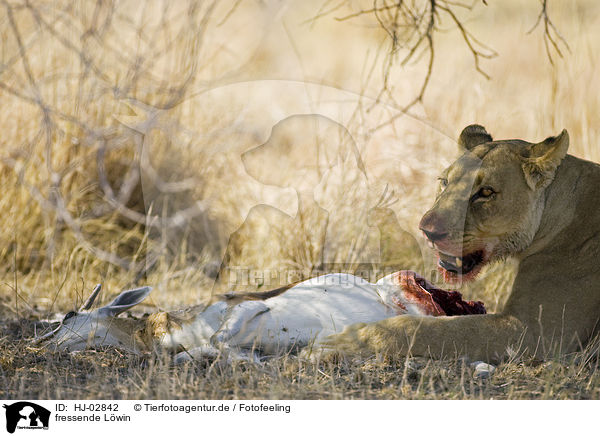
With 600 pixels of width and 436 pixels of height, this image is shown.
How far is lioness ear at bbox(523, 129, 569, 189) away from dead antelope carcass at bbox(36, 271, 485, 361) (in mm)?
728

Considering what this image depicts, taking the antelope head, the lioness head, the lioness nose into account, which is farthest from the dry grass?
the lioness nose

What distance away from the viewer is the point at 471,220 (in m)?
3.73

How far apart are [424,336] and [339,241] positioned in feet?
6.06

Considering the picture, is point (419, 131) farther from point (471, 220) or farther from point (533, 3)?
point (533, 3)

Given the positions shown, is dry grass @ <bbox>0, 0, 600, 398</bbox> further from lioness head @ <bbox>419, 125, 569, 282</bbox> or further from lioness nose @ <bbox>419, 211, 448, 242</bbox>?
lioness nose @ <bbox>419, 211, 448, 242</bbox>

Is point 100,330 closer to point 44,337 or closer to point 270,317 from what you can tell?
point 44,337

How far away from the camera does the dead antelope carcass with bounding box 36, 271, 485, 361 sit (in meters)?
3.80

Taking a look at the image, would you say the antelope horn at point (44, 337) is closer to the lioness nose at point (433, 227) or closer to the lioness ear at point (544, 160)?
the lioness nose at point (433, 227)

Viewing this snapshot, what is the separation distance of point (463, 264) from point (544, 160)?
629 mm

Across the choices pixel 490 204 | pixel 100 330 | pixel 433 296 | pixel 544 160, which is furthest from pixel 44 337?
pixel 544 160

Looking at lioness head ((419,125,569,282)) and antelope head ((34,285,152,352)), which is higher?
lioness head ((419,125,569,282))

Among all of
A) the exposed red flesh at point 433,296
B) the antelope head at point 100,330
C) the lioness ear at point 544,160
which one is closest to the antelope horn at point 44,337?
the antelope head at point 100,330
